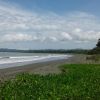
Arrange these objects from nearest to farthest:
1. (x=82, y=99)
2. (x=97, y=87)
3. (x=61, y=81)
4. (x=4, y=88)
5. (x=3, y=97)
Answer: (x=3, y=97)
(x=82, y=99)
(x=4, y=88)
(x=97, y=87)
(x=61, y=81)

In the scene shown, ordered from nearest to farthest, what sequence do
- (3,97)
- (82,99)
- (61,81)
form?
1. (3,97)
2. (82,99)
3. (61,81)

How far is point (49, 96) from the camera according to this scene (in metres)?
13.2

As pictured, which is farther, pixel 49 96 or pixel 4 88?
pixel 4 88

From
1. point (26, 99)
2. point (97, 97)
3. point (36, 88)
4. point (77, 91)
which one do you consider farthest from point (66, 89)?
point (26, 99)

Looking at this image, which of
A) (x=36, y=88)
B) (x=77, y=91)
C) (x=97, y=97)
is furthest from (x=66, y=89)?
(x=97, y=97)

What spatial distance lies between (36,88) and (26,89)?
1.87 feet

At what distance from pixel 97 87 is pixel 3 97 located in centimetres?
564

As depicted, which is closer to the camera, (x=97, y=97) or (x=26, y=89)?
(x=97, y=97)

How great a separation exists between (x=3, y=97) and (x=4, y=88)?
226 cm

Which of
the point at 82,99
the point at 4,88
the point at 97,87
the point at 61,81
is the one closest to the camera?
the point at 82,99

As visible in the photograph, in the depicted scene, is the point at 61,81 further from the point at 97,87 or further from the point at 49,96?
the point at 49,96

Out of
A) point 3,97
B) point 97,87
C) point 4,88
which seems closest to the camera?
point 3,97

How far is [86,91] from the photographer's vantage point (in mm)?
15102

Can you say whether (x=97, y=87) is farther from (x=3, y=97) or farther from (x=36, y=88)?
(x=3, y=97)
